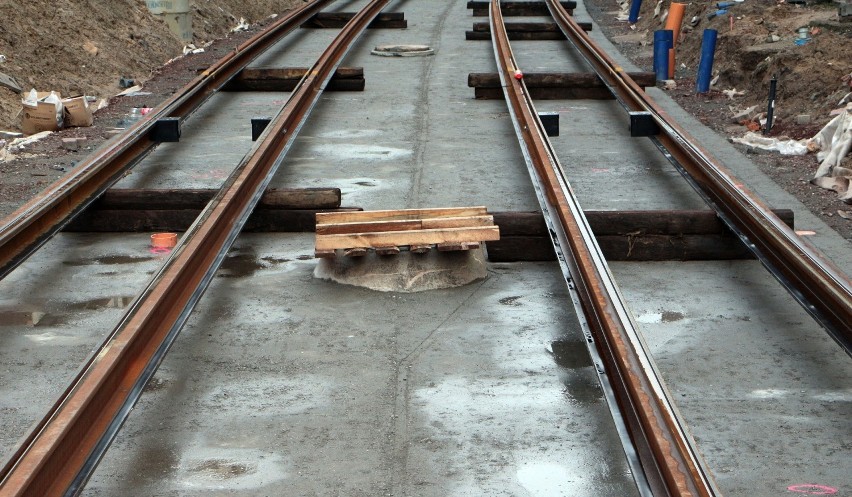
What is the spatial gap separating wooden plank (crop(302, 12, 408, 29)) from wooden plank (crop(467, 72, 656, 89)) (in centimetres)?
653

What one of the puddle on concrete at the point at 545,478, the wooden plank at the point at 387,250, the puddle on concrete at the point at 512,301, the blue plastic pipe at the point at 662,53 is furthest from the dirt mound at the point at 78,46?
the puddle on concrete at the point at 545,478

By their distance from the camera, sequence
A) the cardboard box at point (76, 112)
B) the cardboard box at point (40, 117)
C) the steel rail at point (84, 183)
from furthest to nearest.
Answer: the cardboard box at point (76, 112) < the cardboard box at point (40, 117) < the steel rail at point (84, 183)

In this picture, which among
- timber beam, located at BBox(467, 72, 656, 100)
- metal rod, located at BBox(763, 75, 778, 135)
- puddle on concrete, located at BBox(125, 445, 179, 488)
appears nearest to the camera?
puddle on concrete, located at BBox(125, 445, 179, 488)

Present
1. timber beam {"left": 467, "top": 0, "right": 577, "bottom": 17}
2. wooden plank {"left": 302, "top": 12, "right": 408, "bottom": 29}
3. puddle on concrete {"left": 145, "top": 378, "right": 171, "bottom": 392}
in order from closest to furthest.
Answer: puddle on concrete {"left": 145, "top": 378, "right": 171, "bottom": 392} → wooden plank {"left": 302, "top": 12, "right": 408, "bottom": 29} → timber beam {"left": 467, "top": 0, "right": 577, "bottom": 17}

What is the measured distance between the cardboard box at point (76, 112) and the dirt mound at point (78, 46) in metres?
0.55

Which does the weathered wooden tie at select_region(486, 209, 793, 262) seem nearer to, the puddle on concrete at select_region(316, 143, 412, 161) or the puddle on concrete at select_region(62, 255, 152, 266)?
the puddle on concrete at select_region(62, 255, 152, 266)

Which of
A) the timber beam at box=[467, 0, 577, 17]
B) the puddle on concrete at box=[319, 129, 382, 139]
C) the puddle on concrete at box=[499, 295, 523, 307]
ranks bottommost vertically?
the puddle on concrete at box=[499, 295, 523, 307]

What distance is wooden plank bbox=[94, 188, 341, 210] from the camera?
7.61 m

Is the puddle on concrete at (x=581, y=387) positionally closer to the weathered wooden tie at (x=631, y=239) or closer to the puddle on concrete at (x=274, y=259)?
the weathered wooden tie at (x=631, y=239)

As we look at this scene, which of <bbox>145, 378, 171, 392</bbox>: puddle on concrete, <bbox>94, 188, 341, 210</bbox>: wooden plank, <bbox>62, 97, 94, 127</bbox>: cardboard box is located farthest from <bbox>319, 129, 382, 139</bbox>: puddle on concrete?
<bbox>145, 378, 171, 392</bbox>: puddle on concrete

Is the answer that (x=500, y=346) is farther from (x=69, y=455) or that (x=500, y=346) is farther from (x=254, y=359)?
(x=69, y=455)

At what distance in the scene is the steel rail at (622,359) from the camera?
384cm

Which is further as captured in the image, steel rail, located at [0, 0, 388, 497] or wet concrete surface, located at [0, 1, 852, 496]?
wet concrete surface, located at [0, 1, 852, 496]

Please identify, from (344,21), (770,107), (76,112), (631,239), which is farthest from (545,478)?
(344,21)
